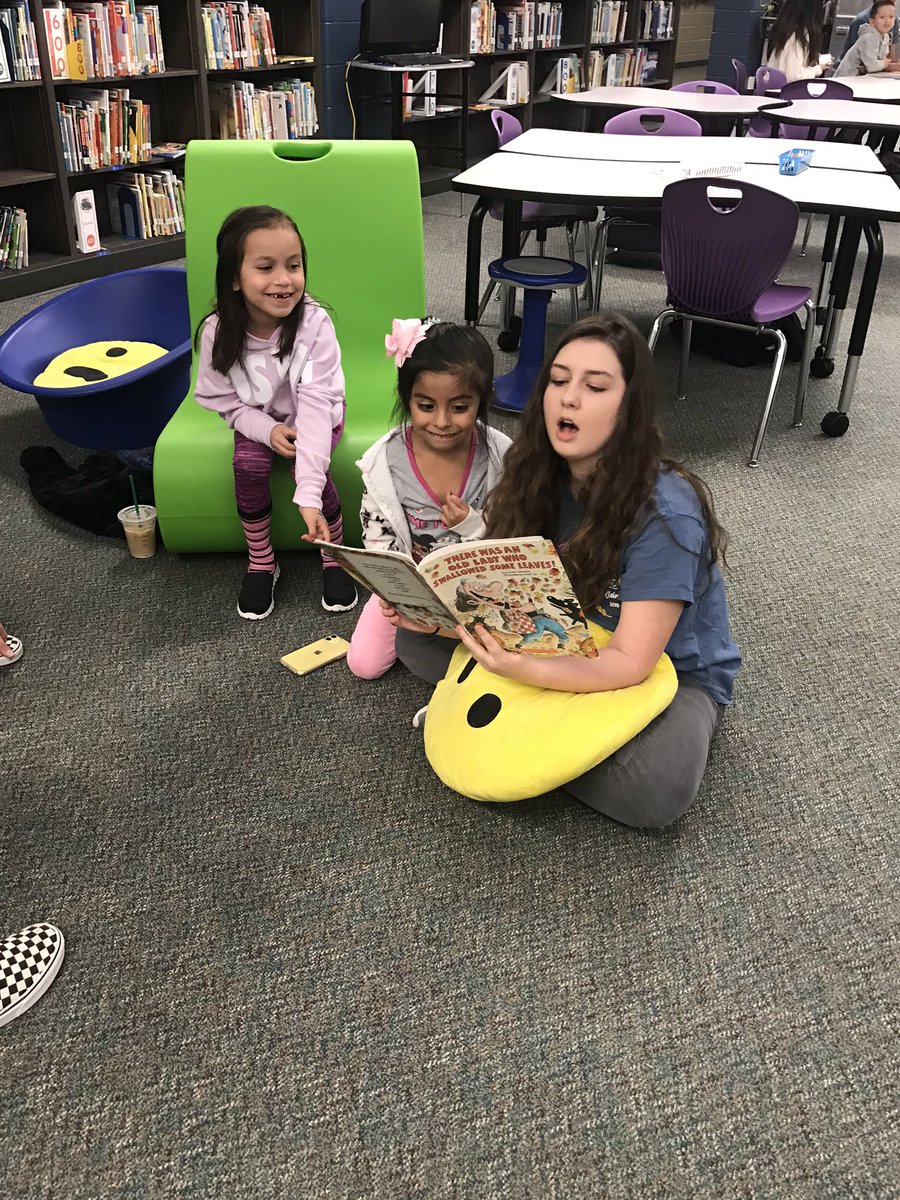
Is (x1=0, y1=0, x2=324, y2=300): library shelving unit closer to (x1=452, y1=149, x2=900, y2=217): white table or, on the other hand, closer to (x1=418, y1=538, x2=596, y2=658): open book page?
(x1=452, y1=149, x2=900, y2=217): white table

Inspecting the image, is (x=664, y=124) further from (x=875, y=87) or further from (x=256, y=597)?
(x=256, y=597)

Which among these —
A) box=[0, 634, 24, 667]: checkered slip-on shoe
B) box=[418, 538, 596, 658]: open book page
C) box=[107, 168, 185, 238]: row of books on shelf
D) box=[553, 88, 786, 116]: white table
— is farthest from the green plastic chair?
box=[553, 88, 786, 116]: white table

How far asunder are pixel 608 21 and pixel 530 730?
288 inches

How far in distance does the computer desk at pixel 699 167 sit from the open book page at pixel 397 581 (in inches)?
72.2

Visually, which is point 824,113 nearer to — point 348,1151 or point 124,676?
point 124,676

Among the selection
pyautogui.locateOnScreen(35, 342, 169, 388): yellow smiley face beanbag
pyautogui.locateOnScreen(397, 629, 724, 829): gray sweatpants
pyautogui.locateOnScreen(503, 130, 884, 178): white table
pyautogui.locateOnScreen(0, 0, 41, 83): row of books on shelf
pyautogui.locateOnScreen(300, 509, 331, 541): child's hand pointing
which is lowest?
pyautogui.locateOnScreen(397, 629, 724, 829): gray sweatpants

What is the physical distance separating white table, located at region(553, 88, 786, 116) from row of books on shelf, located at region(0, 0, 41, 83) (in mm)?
2336

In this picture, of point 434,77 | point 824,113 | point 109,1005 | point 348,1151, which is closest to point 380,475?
point 109,1005

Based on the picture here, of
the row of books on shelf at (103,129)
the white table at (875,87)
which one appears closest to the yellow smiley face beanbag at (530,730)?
the row of books on shelf at (103,129)

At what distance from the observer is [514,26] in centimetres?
631

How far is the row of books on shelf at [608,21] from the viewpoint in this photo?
710cm

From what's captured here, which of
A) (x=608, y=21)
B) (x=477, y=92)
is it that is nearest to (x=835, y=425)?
(x=477, y=92)

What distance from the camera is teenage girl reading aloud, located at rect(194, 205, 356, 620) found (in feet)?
6.84

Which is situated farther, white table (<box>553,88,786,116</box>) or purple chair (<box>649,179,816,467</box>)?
white table (<box>553,88,786,116</box>)
